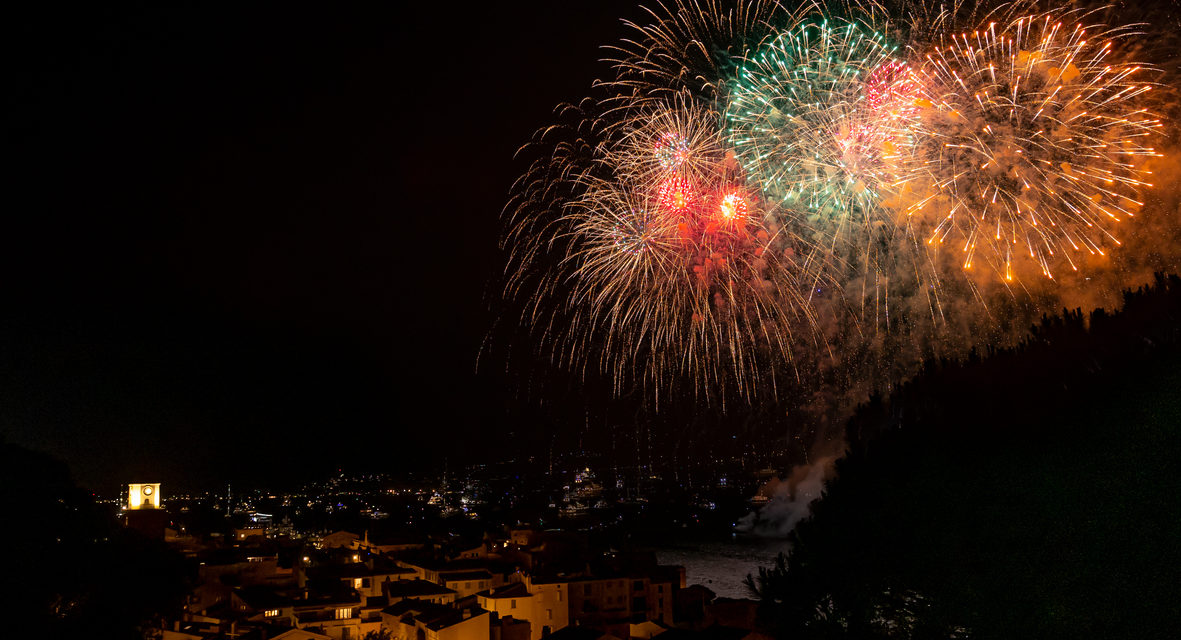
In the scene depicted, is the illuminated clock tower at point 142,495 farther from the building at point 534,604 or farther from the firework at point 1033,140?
the firework at point 1033,140

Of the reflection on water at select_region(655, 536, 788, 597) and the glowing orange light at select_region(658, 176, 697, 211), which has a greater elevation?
the glowing orange light at select_region(658, 176, 697, 211)

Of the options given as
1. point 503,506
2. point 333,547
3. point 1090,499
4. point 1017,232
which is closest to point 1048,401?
point 1090,499

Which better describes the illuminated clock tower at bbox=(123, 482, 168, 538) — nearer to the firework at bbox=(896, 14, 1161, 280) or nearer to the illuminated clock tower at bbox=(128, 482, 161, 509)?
the illuminated clock tower at bbox=(128, 482, 161, 509)

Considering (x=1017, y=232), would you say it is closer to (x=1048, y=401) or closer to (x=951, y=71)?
(x=951, y=71)

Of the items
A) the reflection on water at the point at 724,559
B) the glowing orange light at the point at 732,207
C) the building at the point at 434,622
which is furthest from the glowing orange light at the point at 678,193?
the reflection on water at the point at 724,559

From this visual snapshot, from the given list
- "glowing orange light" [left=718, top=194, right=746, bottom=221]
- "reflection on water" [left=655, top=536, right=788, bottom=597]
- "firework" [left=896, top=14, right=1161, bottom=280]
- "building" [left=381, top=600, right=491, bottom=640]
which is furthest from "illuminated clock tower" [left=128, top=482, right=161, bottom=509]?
"firework" [left=896, top=14, right=1161, bottom=280]

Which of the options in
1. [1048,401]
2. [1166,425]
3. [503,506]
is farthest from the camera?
[503,506]

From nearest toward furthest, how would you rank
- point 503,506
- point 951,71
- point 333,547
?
point 951,71, point 333,547, point 503,506

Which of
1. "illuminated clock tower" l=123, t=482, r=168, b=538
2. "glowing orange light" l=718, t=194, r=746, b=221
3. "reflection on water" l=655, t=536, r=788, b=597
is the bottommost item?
"reflection on water" l=655, t=536, r=788, b=597
